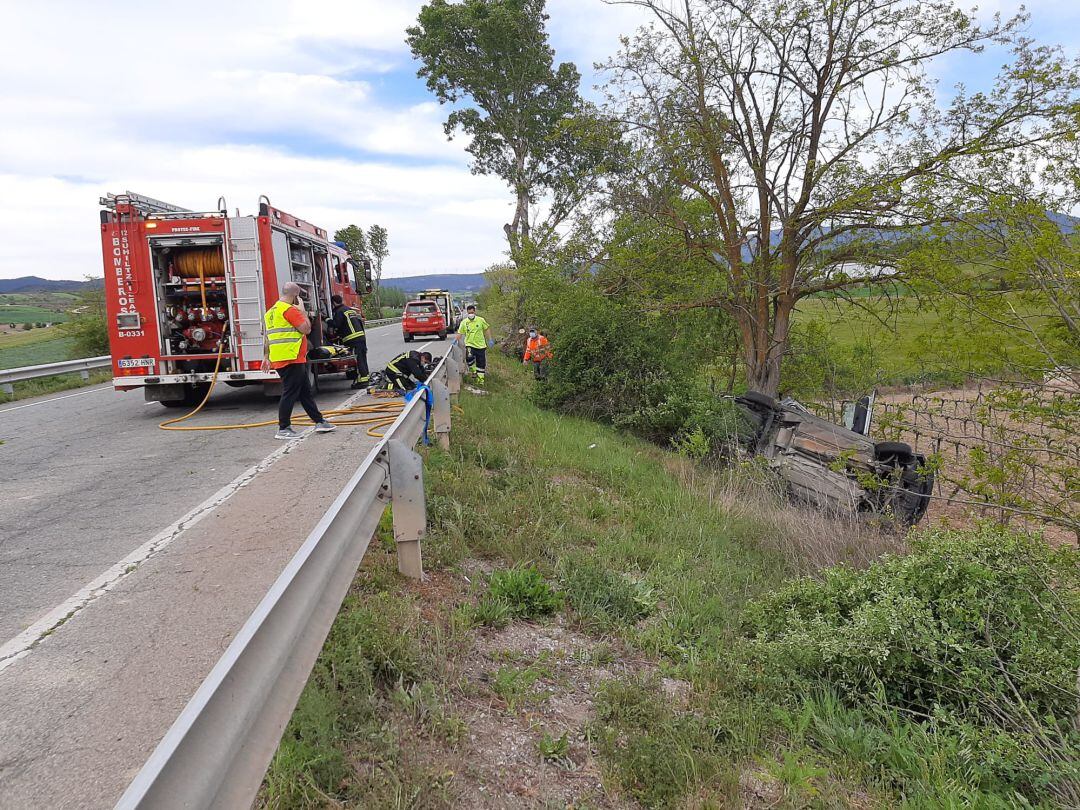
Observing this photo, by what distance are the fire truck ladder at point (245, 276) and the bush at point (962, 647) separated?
809 centimetres

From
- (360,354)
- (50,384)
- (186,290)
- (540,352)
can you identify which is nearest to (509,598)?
(186,290)

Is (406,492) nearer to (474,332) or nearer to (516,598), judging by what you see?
(516,598)

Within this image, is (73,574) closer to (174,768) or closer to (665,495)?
(174,768)

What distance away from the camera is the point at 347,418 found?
360 inches

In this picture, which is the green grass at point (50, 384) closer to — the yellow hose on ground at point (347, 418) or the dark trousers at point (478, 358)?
the yellow hose on ground at point (347, 418)

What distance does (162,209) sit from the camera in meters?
9.86

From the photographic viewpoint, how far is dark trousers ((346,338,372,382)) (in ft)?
39.5

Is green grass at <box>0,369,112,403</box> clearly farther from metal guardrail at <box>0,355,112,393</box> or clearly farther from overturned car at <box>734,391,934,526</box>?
overturned car at <box>734,391,934,526</box>

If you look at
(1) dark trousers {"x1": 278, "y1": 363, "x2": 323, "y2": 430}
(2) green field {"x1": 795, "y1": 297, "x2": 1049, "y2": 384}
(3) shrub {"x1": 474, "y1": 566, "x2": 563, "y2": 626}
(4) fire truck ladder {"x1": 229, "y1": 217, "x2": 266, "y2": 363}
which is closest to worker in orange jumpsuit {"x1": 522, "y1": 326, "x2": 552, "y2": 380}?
(2) green field {"x1": 795, "y1": 297, "x2": 1049, "y2": 384}

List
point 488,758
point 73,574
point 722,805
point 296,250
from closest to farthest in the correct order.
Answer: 1. point 722,805
2. point 488,758
3. point 73,574
4. point 296,250

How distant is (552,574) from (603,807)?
83.5 inches

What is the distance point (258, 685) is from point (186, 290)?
946 centimetres

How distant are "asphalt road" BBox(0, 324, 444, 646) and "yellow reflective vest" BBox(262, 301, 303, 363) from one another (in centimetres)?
105

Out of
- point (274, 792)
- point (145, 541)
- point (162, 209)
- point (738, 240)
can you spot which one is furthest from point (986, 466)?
point (162, 209)
